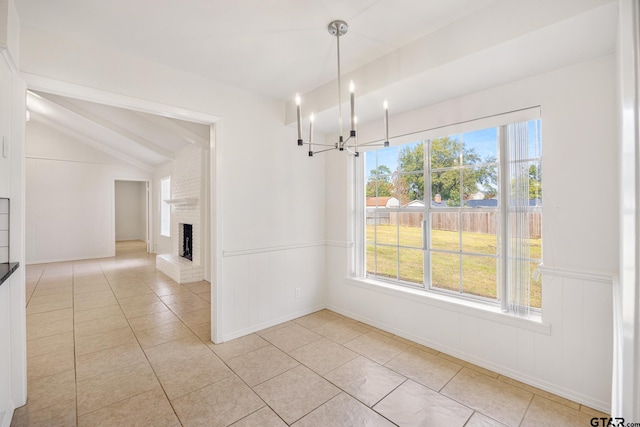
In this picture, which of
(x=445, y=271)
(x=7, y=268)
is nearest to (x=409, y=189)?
(x=445, y=271)

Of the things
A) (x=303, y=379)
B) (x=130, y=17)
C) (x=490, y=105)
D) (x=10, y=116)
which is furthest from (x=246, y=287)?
(x=490, y=105)

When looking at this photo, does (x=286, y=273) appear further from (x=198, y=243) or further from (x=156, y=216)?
(x=156, y=216)

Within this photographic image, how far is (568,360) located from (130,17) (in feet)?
12.9

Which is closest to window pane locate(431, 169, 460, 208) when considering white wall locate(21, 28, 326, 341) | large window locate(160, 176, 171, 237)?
white wall locate(21, 28, 326, 341)

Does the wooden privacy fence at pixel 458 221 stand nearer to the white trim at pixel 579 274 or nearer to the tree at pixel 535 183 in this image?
the tree at pixel 535 183

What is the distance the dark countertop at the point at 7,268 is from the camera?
5.04 feet

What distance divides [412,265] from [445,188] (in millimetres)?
907

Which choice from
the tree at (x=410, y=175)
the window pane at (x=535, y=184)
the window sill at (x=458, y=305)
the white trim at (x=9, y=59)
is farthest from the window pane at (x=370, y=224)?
the white trim at (x=9, y=59)

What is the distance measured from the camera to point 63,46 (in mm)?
2133

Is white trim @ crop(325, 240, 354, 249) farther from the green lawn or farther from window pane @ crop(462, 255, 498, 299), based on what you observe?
window pane @ crop(462, 255, 498, 299)

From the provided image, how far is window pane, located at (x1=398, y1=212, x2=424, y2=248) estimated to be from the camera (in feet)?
10.0

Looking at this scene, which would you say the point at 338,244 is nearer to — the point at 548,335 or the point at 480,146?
the point at 480,146

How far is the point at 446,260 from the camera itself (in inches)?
112

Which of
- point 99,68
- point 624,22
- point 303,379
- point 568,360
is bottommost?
point 303,379
